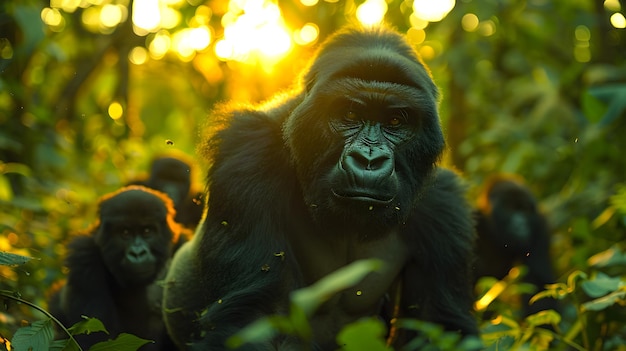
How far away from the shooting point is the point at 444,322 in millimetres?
3770

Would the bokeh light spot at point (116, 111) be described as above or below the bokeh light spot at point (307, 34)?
below

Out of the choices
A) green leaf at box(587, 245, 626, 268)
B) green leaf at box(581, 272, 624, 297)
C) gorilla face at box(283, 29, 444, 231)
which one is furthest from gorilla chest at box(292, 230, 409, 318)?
green leaf at box(587, 245, 626, 268)

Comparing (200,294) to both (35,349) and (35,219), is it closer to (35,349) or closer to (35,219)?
(35,349)

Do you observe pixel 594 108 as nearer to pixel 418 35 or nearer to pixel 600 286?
pixel 600 286

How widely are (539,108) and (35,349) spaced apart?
694 centimetres

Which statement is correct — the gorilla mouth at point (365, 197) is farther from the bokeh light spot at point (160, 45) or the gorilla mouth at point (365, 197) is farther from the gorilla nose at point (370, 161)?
the bokeh light spot at point (160, 45)

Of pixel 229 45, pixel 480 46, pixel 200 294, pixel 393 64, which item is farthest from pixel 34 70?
pixel 393 64

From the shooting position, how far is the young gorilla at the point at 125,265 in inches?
187

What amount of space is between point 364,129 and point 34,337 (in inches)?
57.9

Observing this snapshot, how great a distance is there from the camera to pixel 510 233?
7328mm

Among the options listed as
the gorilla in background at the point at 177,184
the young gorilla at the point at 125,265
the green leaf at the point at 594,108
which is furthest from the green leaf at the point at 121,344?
the gorilla in background at the point at 177,184

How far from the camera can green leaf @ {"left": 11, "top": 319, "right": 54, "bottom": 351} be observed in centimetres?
251

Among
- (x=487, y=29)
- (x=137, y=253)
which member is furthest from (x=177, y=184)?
(x=487, y=29)

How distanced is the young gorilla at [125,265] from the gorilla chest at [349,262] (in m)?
1.36
